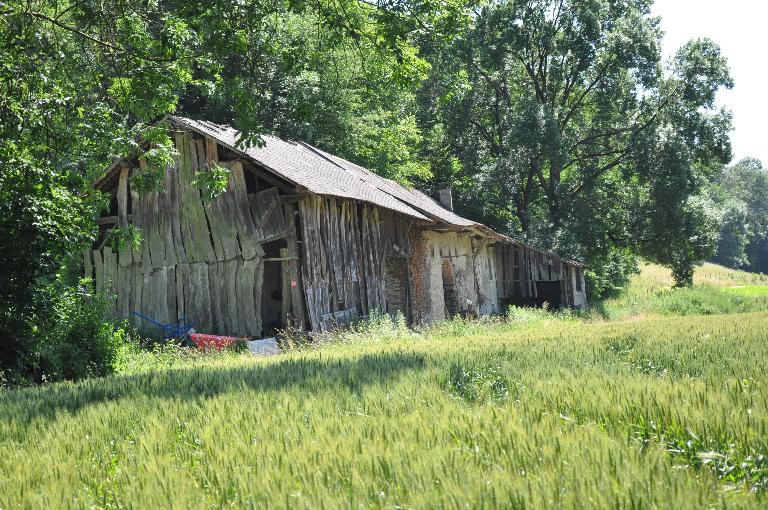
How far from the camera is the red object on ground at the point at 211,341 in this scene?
16.0m

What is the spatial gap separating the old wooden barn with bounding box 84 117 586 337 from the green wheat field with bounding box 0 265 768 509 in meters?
10.2

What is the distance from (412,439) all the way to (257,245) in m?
14.2

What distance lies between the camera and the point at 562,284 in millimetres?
30859

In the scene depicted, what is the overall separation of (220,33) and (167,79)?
152 centimetres

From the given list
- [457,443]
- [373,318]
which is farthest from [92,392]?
[373,318]

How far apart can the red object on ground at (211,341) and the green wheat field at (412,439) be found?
859 centimetres

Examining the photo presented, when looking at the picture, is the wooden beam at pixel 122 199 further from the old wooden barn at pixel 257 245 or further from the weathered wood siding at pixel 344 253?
the weathered wood siding at pixel 344 253

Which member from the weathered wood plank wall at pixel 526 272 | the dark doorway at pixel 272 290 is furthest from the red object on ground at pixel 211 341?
the weathered wood plank wall at pixel 526 272

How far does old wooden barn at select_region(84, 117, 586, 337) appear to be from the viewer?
57.1ft

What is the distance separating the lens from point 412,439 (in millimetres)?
3906

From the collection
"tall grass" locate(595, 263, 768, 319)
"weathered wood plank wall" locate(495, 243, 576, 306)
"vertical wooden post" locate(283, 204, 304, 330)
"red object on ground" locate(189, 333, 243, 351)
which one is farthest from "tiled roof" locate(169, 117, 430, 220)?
"tall grass" locate(595, 263, 768, 319)

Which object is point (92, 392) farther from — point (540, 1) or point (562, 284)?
point (540, 1)

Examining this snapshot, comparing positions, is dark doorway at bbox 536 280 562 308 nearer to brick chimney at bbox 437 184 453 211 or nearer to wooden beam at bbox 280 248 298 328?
brick chimney at bbox 437 184 453 211

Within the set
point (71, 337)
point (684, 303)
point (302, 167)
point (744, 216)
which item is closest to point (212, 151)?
point (302, 167)
